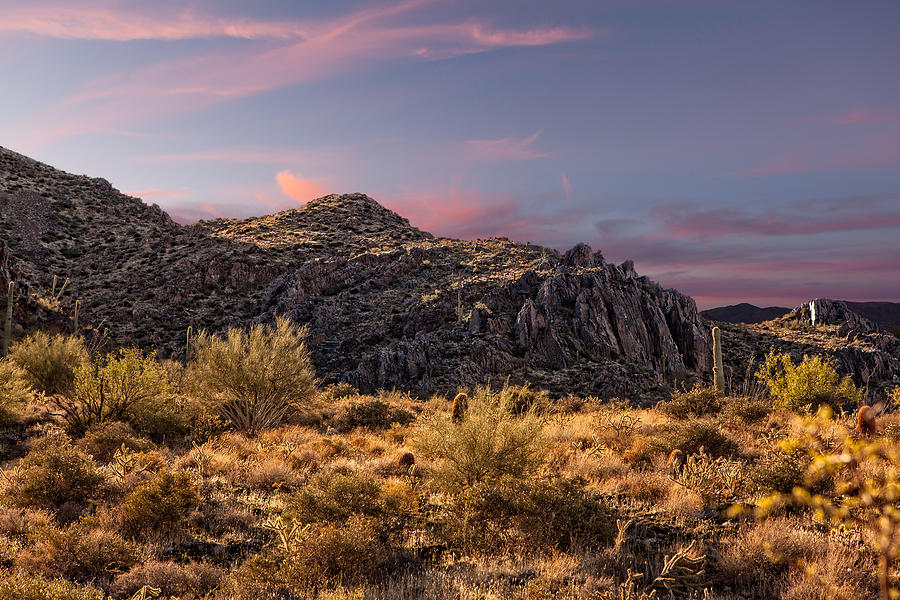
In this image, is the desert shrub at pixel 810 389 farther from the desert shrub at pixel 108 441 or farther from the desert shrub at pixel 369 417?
the desert shrub at pixel 108 441

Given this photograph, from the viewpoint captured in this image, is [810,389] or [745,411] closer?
[745,411]

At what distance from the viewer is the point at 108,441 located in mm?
11844

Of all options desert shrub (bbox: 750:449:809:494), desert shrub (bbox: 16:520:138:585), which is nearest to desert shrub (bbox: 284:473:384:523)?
desert shrub (bbox: 16:520:138:585)

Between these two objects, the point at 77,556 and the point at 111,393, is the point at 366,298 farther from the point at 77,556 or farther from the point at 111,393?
the point at 77,556

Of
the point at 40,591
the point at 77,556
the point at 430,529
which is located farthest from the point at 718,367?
the point at 40,591

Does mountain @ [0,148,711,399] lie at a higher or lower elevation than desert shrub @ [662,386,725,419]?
higher

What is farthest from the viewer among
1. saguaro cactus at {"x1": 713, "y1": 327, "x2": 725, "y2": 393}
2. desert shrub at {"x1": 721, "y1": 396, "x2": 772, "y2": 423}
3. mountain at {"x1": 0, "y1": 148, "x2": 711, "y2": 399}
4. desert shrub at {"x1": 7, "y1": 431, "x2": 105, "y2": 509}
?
mountain at {"x1": 0, "y1": 148, "x2": 711, "y2": 399}

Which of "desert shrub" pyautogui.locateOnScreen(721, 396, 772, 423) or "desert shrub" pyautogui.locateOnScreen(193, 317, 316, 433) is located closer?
"desert shrub" pyautogui.locateOnScreen(721, 396, 772, 423)

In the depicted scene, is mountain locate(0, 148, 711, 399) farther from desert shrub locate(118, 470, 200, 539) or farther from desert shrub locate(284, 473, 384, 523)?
desert shrub locate(118, 470, 200, 539)

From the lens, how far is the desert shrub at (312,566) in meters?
5.52

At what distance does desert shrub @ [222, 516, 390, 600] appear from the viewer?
552 centimetres

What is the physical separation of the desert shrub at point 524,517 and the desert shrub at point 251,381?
10.4 meters

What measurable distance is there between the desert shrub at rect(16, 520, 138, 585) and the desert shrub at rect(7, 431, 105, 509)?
223 centimetres

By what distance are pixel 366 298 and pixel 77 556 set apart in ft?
152
